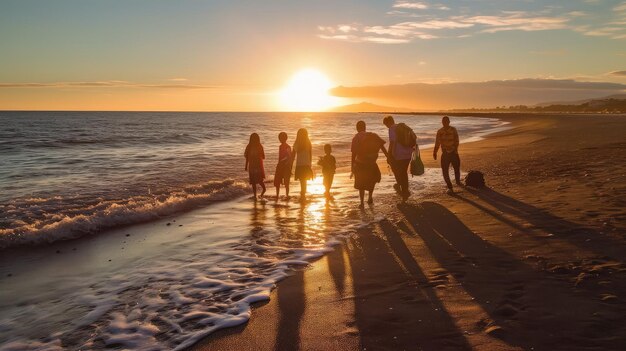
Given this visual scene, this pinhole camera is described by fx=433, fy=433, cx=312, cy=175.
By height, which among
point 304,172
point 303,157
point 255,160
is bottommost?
point 304,172

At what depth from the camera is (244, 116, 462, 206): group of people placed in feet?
37.3

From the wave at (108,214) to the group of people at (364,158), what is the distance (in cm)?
210

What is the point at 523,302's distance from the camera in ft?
15.0

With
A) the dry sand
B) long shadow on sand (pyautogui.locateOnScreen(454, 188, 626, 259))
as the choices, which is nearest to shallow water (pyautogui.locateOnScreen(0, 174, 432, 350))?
the dry sand

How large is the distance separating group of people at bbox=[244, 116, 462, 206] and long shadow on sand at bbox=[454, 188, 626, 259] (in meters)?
1.89

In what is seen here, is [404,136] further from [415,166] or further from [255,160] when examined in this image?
[255,160]

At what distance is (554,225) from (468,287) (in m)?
3.26

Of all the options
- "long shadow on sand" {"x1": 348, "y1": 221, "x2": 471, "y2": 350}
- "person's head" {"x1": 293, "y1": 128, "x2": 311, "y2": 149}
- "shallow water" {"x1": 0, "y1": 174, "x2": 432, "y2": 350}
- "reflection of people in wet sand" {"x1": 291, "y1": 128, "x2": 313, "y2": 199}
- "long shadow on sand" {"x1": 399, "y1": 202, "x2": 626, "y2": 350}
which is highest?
"person's head" {"x1": 293, "y1": 128, "x2": 311, "y2": 149}

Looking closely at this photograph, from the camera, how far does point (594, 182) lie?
10.6 m

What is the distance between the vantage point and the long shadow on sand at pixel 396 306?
3988 millimetres

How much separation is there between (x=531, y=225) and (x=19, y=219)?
39.0 feet

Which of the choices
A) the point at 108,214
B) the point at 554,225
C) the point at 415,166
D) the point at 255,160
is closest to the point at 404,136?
the point at 415,166

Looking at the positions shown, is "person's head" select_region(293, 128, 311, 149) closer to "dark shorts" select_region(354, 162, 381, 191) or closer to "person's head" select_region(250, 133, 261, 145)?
"person's head" select_region(250, 133, 261, 145)

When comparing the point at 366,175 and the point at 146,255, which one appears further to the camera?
the point at 366,175
